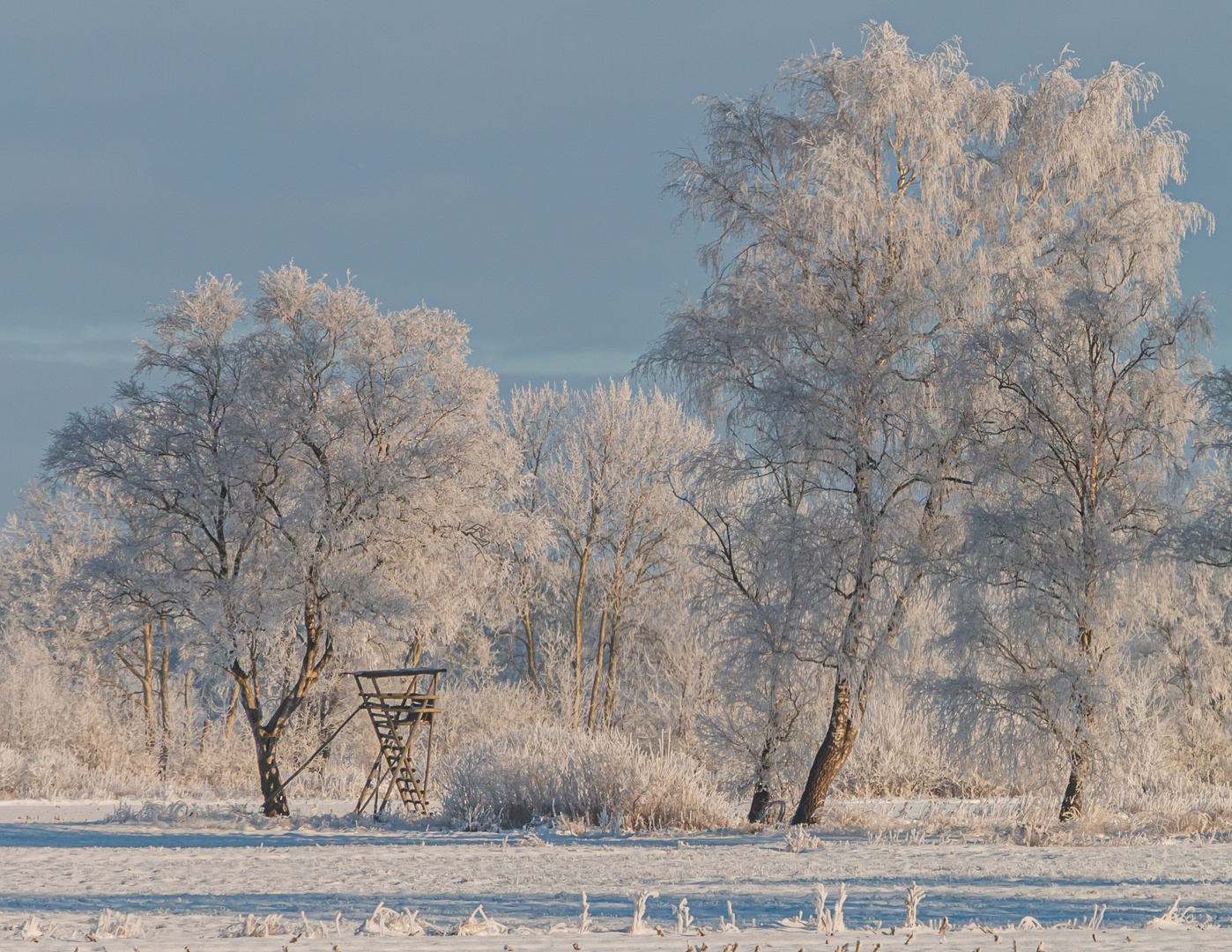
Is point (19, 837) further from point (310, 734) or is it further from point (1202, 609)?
point (1202, 609)

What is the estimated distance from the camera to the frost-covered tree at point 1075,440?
1339 centimetres

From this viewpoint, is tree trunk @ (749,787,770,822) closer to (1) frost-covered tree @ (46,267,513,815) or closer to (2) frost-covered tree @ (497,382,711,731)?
(1) frost-covered tree @ (46,267,513,815)

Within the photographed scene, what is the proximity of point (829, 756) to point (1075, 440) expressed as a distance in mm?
4904

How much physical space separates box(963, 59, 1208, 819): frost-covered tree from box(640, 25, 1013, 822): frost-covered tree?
703 mm

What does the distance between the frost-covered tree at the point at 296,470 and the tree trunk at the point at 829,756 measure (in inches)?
260

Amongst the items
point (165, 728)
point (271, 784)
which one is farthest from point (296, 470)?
point (165, 728)

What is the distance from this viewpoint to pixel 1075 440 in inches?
553

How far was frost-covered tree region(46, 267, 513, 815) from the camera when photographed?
57.6ft

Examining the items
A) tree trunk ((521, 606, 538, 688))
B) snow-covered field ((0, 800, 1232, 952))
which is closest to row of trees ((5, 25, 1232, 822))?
snow-covered field ((0, 800, 1232, 952))

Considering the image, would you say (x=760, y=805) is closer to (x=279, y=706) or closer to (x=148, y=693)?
(x=279, y=706)

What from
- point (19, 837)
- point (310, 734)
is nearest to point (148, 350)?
point (19, 837)

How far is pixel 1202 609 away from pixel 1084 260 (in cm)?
1273

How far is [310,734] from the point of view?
2573 cm

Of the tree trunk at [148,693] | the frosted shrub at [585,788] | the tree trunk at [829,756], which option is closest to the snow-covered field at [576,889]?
the frosted shrub at [585,788]
